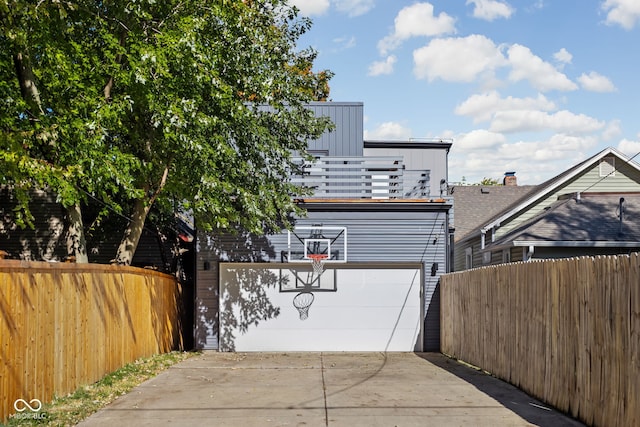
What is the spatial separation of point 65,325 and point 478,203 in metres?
23.8

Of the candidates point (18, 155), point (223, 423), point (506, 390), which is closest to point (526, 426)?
point (506, 390)

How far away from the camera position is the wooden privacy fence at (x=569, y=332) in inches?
260

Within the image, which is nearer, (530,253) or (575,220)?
(530,253)

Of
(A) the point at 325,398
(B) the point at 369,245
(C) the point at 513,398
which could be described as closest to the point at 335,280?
(B) the point at 369,245

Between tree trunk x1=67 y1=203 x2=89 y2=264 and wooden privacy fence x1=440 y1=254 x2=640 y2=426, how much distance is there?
25.0ft

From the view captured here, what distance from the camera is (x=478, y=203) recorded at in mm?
30047

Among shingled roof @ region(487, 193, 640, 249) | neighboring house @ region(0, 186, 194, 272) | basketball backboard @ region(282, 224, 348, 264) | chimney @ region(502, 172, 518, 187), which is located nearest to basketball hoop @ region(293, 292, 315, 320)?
basketball backboard @ region(282, 224, 348, 264)

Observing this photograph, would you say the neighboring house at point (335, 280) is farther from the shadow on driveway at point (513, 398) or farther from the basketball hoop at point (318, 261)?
the shadow on driveway at point (513, 398)

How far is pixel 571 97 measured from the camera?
19.1 m

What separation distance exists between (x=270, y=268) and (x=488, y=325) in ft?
21.8

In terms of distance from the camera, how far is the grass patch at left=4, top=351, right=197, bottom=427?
24.3ft

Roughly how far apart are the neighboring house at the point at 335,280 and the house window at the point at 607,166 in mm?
8595

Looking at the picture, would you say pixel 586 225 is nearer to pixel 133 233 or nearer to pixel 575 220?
pixel 575 220

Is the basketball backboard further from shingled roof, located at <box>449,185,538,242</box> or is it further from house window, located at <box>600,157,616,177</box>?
shingled roof, located at <box>449,185,538,242</box>
